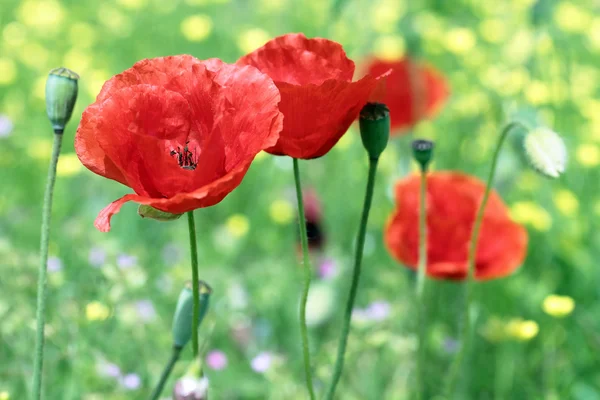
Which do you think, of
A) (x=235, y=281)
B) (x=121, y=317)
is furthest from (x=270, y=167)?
(x=121, y=317)

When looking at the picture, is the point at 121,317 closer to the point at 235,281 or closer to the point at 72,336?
the point at 72,336

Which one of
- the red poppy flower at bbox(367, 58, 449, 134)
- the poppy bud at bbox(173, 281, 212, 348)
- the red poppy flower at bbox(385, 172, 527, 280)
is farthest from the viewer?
the red poppy flower at bbox(367, 58, 449, 134)

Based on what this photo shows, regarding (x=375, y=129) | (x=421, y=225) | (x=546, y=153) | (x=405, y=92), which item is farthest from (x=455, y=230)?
(x=405, y=92)

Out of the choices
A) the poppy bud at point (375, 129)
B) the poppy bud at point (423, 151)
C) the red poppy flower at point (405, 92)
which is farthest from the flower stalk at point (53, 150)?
the red poppy flower at point (405, 92)

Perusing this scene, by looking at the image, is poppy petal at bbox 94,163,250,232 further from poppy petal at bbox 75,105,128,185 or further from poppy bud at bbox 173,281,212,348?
poppy bud at bbox 173,281,212,348

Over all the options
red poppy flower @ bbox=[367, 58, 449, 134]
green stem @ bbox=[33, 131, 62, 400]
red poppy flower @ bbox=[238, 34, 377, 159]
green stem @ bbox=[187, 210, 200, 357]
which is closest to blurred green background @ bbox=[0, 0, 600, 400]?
red poppy flower @ bbox=[367, 58, 449, 134]

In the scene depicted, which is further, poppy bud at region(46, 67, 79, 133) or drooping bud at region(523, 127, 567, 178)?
drooping bud at region(523, 127, 567, 178)

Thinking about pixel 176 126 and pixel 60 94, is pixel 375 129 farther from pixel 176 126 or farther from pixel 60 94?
pixel 60 94
